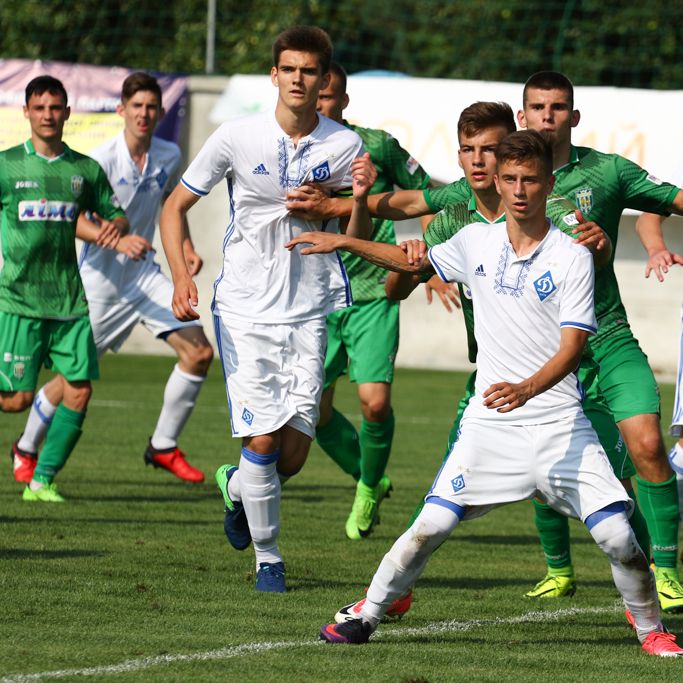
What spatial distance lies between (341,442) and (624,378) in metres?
2.65

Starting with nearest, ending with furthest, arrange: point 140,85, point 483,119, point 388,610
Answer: point 388,610 → point 483,119 → point 140,85

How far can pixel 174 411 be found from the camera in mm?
10047

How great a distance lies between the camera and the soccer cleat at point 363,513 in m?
8.19

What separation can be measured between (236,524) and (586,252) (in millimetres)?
2227

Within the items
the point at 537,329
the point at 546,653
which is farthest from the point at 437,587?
the point at 537,329

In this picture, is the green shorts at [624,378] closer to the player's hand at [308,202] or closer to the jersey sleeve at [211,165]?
the player's hand at [308,202]

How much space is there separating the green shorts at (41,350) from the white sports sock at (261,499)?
2.59m

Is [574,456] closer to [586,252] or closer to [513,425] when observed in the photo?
[513,425]

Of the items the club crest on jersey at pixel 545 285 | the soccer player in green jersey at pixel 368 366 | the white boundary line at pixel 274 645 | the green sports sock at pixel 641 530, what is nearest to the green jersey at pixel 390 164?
the soccer player in green jersey at pixel 368 366

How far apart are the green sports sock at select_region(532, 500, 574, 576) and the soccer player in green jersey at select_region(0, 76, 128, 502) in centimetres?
327

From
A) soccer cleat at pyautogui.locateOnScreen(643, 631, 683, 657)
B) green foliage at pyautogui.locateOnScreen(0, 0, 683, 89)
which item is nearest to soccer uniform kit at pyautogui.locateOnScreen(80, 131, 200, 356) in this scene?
soccer cleat at pyautogui.locateOnScreen(643, 631, 683, 657)

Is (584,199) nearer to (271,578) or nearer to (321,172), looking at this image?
(321,172)

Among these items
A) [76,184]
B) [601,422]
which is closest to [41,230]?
[76,184]

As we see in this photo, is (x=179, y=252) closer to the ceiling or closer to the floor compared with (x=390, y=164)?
closer to the floor
